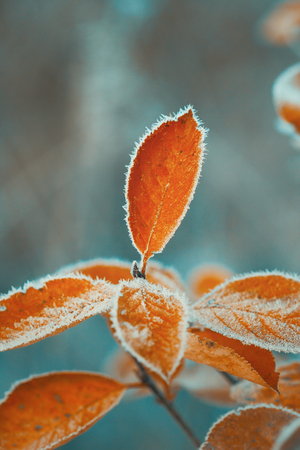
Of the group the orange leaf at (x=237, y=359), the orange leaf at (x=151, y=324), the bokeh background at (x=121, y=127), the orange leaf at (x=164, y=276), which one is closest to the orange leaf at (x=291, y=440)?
the orange leaf at (x=237, y=359)

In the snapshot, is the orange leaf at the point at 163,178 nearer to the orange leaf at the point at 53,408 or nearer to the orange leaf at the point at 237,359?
the orange leaf at the point at 237,359

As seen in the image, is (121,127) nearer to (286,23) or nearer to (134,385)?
(286,23)

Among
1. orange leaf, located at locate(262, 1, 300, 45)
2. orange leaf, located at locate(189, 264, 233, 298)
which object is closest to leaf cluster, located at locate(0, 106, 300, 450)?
orange leaf, located at locate(189, 264, 233, 298)

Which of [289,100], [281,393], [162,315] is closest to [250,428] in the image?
[281,393]

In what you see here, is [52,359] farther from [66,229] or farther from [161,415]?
[66,229]

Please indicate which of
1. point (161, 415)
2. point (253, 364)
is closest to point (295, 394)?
point (253, 364)
